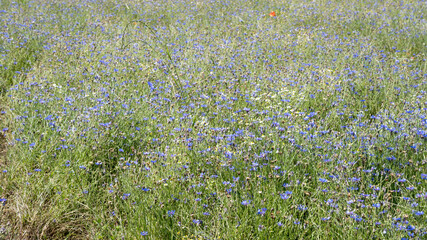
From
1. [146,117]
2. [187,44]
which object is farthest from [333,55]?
[146,117]

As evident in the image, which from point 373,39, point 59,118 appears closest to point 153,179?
point 59,118

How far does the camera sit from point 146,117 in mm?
3785

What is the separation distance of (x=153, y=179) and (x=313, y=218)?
110cm

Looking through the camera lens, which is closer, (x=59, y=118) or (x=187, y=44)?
(x=59, y=118)

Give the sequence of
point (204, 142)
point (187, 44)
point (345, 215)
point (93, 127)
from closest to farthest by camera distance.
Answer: point (345, 215)
point (204, 142)
point (93, 127)
point (187, 44)

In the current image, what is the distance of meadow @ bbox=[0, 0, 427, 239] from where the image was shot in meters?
2.60

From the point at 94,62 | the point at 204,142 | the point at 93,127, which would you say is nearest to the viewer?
the point at 204,142

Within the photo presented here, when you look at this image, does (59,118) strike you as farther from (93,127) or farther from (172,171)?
(172,171)

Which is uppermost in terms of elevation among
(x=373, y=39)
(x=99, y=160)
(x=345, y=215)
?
(x=345, y=215)

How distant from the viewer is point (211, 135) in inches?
130

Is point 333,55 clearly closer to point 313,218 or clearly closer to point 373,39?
point 373,39

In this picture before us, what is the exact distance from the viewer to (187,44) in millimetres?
6031

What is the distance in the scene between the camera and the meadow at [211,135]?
260cm

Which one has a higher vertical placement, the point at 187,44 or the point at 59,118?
the point at 59,118
